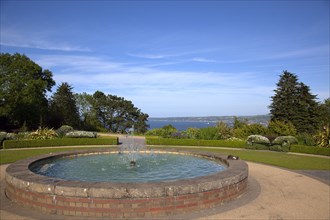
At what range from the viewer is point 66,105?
42125 millimetres

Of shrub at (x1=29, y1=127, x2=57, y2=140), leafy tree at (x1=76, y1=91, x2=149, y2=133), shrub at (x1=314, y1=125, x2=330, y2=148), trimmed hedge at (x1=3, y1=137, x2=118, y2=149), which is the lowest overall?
trimmed hedge at (x1=3, y1=137, x2=118, y2=149)

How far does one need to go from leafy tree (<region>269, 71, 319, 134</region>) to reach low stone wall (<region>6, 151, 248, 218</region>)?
→ 1408 inches

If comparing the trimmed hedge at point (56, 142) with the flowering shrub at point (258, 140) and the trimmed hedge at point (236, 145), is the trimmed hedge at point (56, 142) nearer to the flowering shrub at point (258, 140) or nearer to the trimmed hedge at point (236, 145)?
the trimmed hedge at point (236, 145)

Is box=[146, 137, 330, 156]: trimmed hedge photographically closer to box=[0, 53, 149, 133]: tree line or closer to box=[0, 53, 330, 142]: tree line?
box=[0, 53, 330, 142]: tree line

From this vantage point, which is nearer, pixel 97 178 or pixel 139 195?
pixel 139 195

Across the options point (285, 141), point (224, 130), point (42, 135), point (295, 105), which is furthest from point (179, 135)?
point (295, 105)

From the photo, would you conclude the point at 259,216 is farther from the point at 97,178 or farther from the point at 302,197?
the point at 97,178

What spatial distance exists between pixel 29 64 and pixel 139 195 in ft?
105

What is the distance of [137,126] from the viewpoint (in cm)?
5622

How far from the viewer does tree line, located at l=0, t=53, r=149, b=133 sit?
29.9 metres

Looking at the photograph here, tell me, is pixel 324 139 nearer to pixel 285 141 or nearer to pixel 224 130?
pixel 285 141

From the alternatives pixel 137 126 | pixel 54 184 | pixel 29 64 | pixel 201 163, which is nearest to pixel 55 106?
pixel 29 64

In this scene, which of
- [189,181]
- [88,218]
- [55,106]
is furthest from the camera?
[55,106]

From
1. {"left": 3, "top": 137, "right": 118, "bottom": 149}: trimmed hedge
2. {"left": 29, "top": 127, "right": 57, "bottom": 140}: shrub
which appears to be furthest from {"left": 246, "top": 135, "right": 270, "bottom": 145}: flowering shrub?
{"left": 29, "top": 127, "right": 57, "bottom": 140}: shrub
